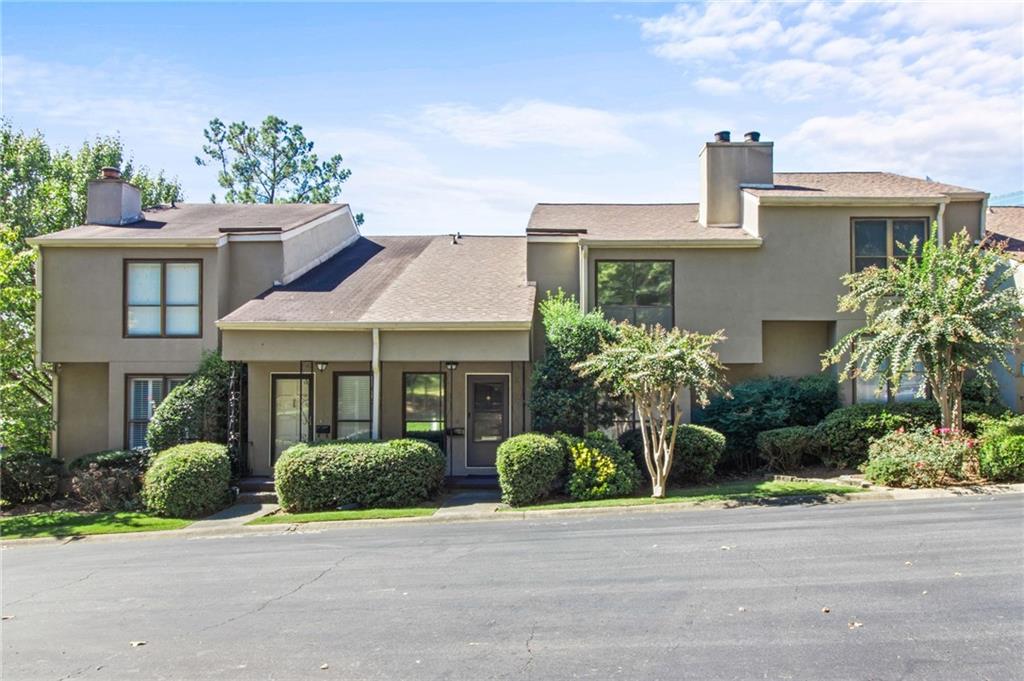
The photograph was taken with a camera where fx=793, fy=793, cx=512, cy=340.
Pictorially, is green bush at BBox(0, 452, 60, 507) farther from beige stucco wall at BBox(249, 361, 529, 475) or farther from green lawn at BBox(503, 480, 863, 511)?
green lawn at BBox(503, 480, 863, 511)

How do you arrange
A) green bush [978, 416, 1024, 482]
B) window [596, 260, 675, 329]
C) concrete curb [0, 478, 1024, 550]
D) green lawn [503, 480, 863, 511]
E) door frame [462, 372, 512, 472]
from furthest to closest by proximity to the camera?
1. window [596, 260, 675, 329]
2. door frame [462, 372, 512, 472]
3. green lawn [503, 480, 863, 511]
4. green bush [978, 416, 1024, 482]
5. concrete curb [0, 478, 1024, 550]

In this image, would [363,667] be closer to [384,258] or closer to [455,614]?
[455,614]

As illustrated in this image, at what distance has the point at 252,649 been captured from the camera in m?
7.07

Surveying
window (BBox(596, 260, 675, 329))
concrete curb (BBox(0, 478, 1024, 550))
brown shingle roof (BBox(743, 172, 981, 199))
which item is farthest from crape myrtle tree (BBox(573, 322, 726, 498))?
brown shingle roof (BBox(743, 172, 981, 199))

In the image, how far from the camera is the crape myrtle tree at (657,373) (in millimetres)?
14406

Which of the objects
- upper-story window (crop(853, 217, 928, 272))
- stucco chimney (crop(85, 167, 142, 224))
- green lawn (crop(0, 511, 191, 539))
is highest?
stucco chimney (crop(85, 167, 142, 224))

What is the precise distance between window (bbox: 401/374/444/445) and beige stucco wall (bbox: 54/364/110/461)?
7.29 metres

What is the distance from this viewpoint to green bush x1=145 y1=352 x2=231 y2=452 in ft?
55.6

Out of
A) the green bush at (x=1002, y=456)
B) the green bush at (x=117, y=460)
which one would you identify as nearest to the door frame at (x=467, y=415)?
the green bush at (x=117, y=460)

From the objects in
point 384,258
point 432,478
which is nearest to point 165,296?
point 384,258

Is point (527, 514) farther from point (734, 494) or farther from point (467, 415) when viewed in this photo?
point (467, 415)

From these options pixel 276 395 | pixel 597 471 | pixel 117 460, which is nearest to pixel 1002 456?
pixel 597 471

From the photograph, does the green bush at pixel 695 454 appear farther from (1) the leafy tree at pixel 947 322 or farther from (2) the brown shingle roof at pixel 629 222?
(2) the brown shingle roof at pixel 629 222

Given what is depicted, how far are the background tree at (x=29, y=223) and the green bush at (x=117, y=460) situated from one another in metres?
1.66
